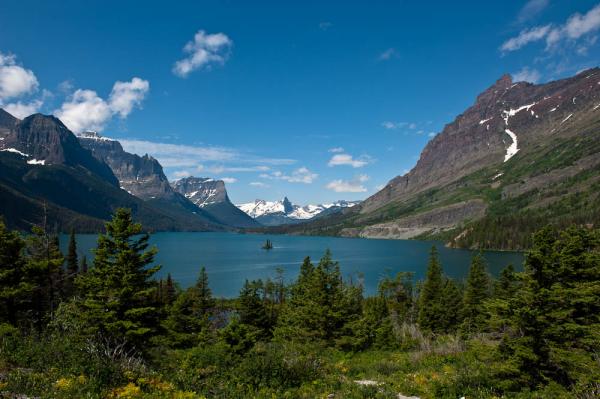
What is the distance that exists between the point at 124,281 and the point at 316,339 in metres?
17.0

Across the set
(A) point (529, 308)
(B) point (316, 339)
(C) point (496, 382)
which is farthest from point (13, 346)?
(B) point (316, 339)

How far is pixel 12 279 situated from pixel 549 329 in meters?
35.6

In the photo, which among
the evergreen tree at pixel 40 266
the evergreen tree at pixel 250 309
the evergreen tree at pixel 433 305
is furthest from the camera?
the evergreen tree at pixel 433 305

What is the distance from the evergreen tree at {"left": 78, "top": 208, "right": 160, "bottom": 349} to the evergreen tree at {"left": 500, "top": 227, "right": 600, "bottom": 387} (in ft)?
74.8

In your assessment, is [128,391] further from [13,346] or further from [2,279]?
[2,279]

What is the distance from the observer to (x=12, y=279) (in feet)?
93.8

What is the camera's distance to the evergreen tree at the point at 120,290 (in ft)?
83.9

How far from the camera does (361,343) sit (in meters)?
31.7

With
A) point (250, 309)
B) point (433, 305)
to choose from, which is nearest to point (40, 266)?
point (250, 309)

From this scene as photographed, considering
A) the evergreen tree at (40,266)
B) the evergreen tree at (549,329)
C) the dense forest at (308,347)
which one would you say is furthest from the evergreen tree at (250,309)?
the evergreen tree at (549,329)

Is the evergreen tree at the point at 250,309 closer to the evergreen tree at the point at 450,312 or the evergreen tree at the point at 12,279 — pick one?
the evergreen tree at the point at 12,279

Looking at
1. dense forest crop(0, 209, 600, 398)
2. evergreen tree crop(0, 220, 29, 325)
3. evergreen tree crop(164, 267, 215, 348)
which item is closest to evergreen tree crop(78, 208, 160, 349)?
dense forest crop(0, 209, 600, 398)

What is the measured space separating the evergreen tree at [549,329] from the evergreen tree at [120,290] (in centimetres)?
2279

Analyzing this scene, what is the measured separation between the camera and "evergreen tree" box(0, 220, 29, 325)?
27.5 meters
